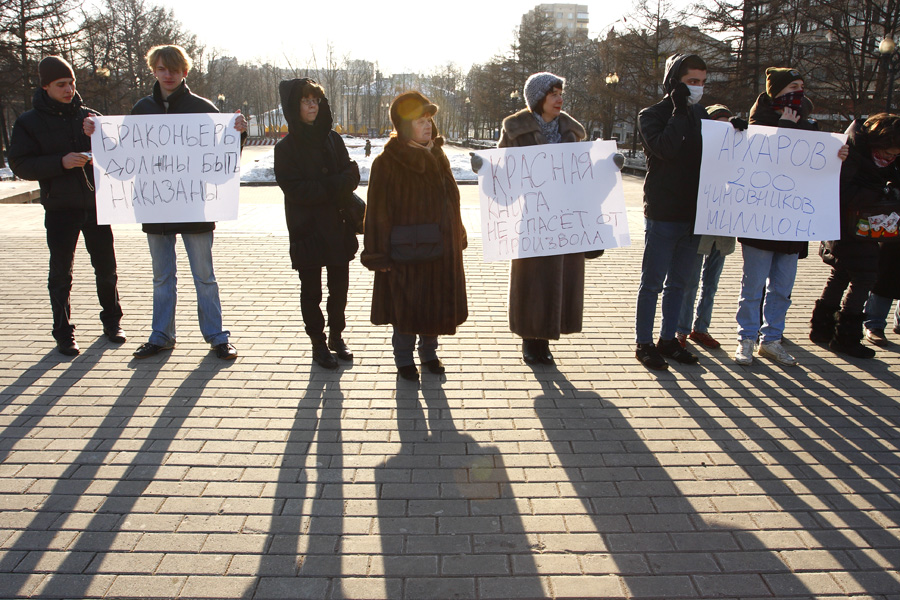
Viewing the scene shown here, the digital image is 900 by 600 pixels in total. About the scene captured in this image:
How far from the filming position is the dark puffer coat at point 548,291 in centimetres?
453

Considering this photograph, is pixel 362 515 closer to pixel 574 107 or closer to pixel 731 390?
pixel 731 390

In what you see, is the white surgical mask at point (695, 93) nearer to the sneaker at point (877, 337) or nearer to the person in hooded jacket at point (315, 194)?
the person in hooded jacket at point (315, 194)

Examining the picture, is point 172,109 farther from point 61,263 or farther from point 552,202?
point 552,202

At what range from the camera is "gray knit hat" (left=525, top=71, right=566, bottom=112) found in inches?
164

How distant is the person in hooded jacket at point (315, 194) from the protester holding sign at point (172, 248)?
0.57 metres

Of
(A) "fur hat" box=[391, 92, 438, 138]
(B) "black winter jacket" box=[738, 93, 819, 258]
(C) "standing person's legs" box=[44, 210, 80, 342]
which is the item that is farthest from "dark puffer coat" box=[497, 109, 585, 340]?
(C) "standing person's legs" box=[44, 210, 80, 342]

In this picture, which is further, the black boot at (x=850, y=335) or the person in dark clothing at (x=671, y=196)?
the black boot at (x=850, y=335)

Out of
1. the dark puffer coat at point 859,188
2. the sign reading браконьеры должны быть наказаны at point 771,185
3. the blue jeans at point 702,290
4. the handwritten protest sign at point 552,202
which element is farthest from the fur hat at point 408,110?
the dark puffer coat at point 859,188

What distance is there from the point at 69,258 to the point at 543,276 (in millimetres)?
3614

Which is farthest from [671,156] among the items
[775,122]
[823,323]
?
[823,323]

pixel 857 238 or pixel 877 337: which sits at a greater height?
pixel 857 238

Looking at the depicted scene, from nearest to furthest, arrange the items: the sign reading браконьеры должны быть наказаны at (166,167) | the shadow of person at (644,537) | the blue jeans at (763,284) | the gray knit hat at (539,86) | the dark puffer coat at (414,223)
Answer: the shadow of person at (644,537)
the dark puffer coat at (414,223)
the gray knit hat at (539,86)
the sign reading браконьеры должны быть наказаны at (166,167)
the blue jeans at (763,284)

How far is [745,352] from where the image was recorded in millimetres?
4812

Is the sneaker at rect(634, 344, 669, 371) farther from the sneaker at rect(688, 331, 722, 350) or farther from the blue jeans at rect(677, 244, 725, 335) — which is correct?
the sneaker at rect(688, 331, 722, 350)
